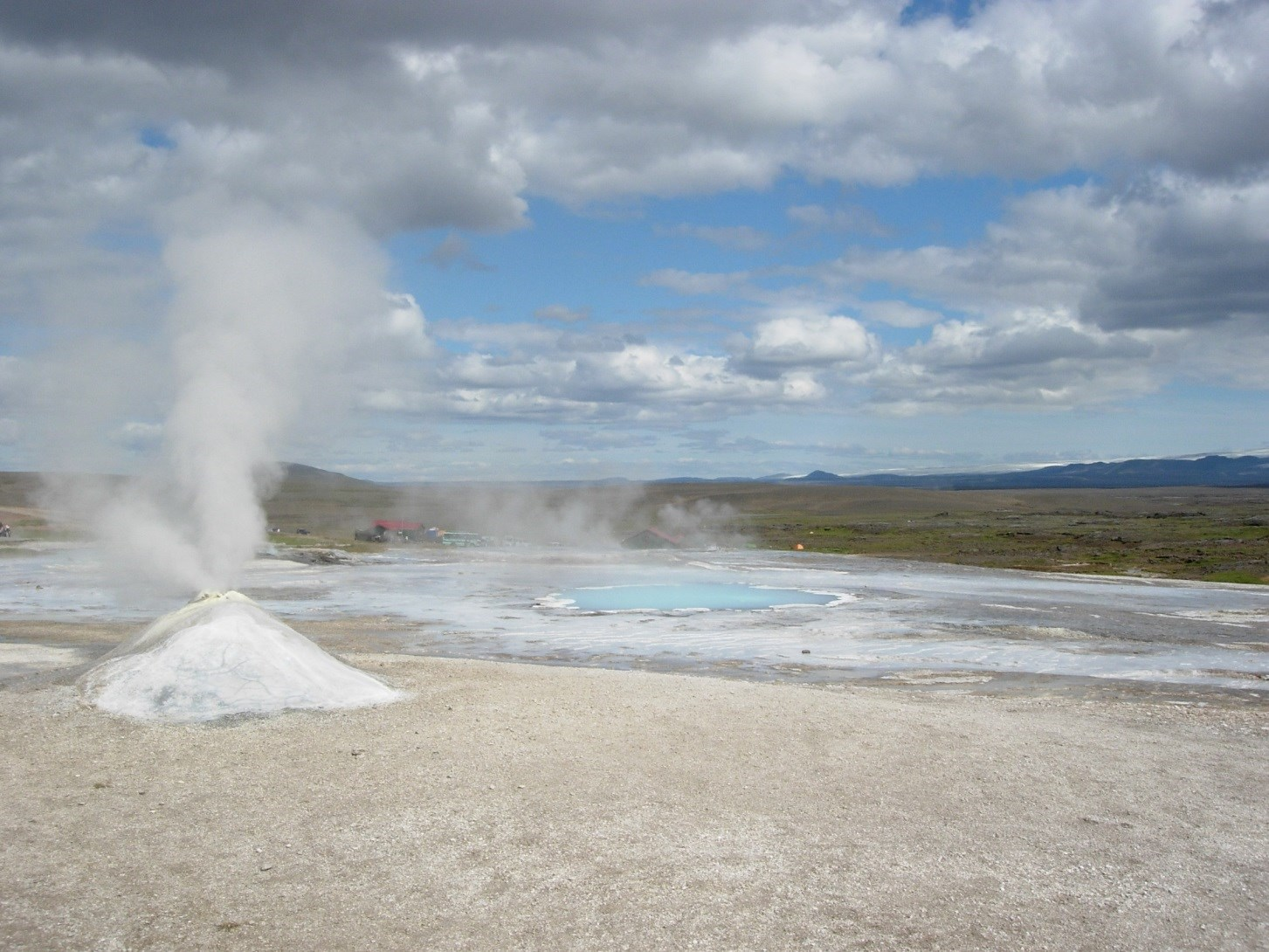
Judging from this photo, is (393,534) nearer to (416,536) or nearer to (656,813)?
(416,536)

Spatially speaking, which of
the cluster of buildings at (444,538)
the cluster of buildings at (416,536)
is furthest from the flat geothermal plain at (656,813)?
the cluster of buildings at (416,536)

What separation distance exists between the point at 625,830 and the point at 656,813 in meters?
0.45

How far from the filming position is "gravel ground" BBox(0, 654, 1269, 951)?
19.3 ft

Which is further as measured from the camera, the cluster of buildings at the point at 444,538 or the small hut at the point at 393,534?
the small hut at the point at 393,534

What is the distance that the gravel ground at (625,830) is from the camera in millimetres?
5879

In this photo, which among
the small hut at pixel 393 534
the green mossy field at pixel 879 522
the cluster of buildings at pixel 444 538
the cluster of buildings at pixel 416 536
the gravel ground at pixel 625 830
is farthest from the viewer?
the small hut at pixel 393 534

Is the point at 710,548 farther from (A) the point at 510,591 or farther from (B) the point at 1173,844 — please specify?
(B) the point at 1173,844

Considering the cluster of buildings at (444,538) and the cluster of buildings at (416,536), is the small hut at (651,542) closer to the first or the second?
the cluster of buildings at (444,538)

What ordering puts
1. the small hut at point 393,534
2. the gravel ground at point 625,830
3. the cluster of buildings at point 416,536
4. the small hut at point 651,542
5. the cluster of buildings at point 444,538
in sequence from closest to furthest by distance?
the gravel ground at point 625,830 → the small hut at point 651,542 → the cluster of buildings at point 444,538 → the cluster of buildings at point 416,536 → the small hut at point 393,534

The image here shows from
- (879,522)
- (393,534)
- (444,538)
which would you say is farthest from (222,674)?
(879,522)

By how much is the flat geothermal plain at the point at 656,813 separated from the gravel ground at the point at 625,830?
0.09 feet

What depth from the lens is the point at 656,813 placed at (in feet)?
25.5

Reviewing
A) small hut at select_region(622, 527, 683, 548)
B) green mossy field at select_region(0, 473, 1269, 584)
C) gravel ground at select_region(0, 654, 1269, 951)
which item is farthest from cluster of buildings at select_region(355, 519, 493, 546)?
gravel ground at select_region(0, 654, 1269, 951)

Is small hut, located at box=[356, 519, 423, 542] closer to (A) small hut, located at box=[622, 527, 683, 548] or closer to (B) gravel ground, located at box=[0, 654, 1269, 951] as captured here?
(A) small hut, located at box=[622, 527, 683, 548]
